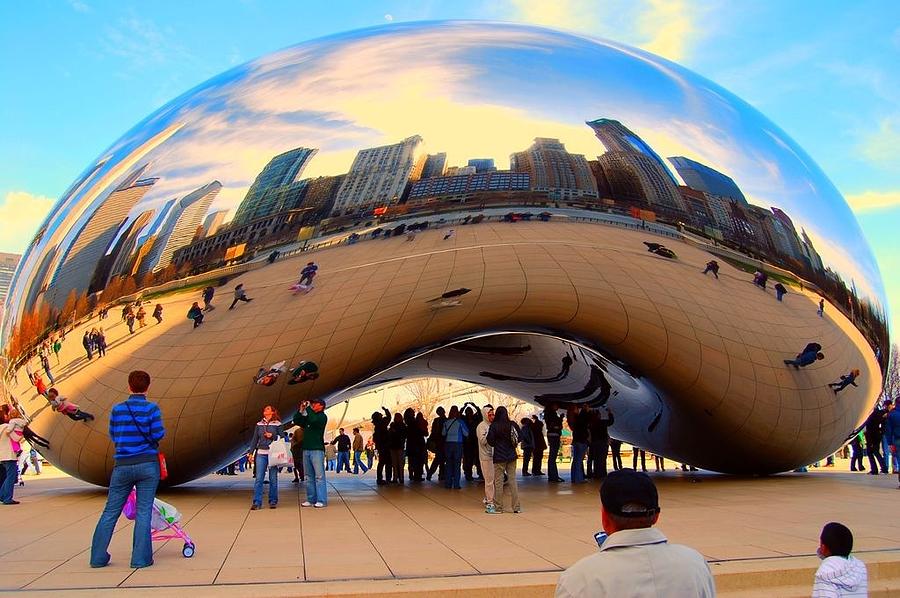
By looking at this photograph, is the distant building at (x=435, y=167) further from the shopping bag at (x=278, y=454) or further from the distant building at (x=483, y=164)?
the shopping bag at (x=278, y=454)

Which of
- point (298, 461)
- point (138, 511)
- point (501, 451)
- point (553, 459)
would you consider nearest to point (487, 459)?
point (501, 451)

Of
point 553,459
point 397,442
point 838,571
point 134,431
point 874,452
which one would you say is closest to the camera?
point 838,571

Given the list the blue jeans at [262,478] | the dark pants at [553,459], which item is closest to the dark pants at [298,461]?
the blue jeans at [262,478]

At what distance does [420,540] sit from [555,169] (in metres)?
3.81

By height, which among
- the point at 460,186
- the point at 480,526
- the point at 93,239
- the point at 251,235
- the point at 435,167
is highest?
the point at 435,167

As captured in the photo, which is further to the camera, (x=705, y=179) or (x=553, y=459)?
(x=553, y=459)

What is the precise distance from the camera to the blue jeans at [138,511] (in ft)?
17.1

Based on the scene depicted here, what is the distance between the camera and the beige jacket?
1927 mm

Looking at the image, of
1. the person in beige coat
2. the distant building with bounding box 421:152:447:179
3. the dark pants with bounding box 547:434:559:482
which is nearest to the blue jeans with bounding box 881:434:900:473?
the dark pants with bounding box 547:434:559:482

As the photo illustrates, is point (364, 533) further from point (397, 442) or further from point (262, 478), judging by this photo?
point (397, 442)

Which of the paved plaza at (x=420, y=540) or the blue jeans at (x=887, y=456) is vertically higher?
the blue jeans at (x=887, y=456)

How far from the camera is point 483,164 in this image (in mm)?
7719

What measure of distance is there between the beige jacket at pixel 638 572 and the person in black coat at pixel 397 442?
1034 cm

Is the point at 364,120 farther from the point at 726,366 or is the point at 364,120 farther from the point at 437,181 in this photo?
the point at 726,366
